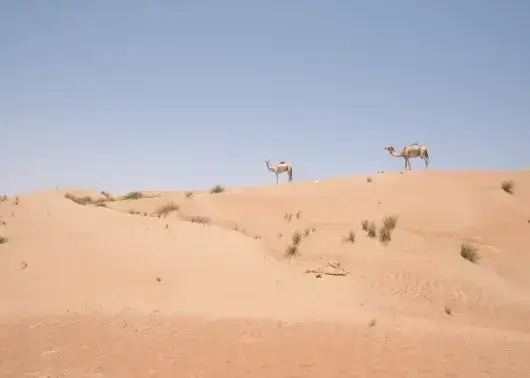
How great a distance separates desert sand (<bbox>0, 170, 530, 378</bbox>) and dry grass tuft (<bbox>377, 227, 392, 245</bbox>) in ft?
0.51

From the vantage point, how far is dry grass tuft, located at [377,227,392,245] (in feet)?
43.2

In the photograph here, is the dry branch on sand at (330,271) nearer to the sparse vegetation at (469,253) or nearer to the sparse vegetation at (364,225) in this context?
the sparse vegetation at (364,225)

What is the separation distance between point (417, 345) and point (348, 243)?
6.46m

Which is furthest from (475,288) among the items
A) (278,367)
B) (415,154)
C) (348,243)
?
(415,154)

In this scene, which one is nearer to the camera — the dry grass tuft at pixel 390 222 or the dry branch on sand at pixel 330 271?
the dry branch on sand at pixel 330 271

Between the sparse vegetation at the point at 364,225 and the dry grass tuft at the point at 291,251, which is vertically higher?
the sparse vegetation at the point at 364,225

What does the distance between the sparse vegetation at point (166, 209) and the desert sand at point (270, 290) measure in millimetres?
205

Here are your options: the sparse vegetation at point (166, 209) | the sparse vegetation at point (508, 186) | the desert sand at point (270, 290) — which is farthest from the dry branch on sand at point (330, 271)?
Result: the sparse vegetation at point (508, 186)

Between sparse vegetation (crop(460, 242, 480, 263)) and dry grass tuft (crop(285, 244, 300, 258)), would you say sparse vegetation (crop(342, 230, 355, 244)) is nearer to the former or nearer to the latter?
dry grass tuft (crop(285, 244, 300, 258))

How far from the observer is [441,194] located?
57.5 ft

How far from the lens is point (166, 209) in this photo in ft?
56.5

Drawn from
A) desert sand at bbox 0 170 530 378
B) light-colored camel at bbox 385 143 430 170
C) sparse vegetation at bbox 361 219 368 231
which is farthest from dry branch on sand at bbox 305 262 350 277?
light-colored camel at bbox 385 143 430 170

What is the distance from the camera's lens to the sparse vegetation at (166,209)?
16917 mm

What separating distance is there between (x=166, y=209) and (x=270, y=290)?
8683 millimetres
